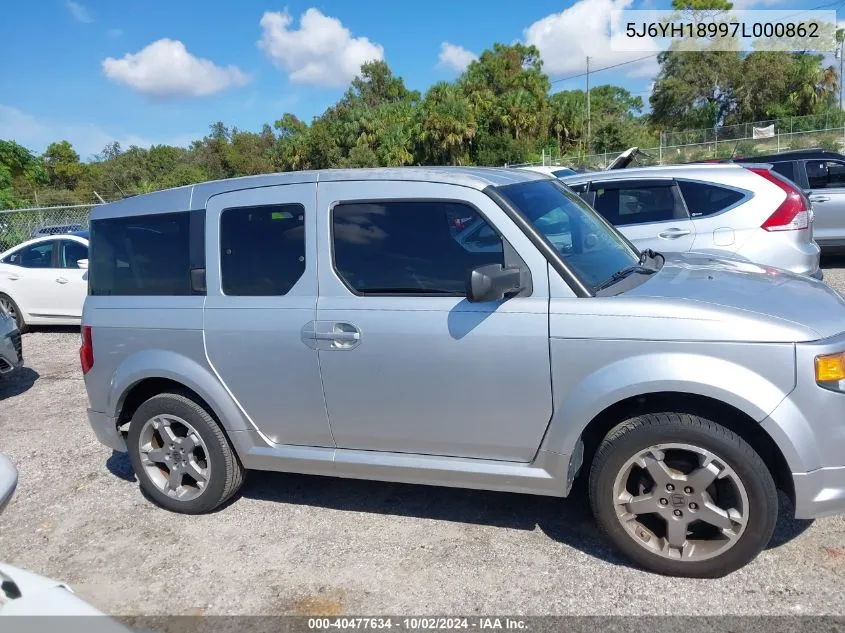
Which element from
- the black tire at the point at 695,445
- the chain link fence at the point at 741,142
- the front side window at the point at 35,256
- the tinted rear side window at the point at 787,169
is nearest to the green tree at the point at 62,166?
the chain link fence at the point at 741,142

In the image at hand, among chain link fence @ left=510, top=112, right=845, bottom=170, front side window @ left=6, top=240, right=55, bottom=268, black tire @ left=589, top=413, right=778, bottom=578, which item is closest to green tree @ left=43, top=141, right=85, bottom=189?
chain link fence @ left=510, top=112, right=845, bottom=170

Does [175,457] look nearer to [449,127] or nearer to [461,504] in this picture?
[461,504]

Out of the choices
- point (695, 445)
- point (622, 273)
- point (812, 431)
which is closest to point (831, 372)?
point (812, 431)

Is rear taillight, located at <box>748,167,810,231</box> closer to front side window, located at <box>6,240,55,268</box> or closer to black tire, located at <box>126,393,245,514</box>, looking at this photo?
black tire, located at <box>126,393,245,514</box>

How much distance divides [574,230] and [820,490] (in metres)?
1.78

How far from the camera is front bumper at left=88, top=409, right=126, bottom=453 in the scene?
4.63 metres

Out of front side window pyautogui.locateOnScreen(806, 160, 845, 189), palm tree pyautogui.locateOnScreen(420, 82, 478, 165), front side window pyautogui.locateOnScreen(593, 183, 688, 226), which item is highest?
palm tree pyautogui.locateOnScreen(420, 82, 478, 165)

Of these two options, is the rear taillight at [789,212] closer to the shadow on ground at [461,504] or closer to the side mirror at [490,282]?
the shadow on ground at [461,504]

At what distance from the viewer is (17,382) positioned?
824 cm

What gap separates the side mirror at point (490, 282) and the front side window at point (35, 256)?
920 cm

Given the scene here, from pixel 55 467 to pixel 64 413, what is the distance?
1537mm

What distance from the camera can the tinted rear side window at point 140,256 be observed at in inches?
174

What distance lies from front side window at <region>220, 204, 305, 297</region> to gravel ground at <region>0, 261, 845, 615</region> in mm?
1410

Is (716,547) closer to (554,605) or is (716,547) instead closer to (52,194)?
(554,605)
